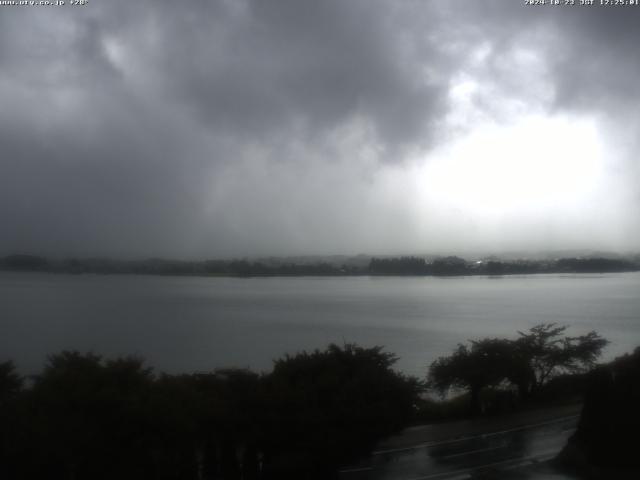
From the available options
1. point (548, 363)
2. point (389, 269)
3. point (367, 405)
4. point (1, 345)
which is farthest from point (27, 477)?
point (389, 269)

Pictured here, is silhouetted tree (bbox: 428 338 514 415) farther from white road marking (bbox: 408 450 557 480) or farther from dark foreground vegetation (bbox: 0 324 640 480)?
white road marking (bbox: 408 450 557 480)

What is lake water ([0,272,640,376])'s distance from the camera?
2352cm

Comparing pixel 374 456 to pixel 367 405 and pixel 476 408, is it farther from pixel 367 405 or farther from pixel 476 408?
pixel 476 408

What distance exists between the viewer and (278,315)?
3369 cm

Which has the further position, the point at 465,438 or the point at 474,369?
the point at 474,369

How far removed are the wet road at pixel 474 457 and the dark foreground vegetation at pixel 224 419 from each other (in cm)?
44

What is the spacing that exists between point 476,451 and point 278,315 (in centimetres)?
2325

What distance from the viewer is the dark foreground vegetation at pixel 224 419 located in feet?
26.8

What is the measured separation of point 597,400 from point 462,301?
2882 centimetres

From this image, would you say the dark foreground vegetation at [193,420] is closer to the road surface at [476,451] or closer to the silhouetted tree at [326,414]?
the silhouetted tree at [326,414]

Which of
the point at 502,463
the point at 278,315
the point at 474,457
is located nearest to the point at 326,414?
the point at 474,457

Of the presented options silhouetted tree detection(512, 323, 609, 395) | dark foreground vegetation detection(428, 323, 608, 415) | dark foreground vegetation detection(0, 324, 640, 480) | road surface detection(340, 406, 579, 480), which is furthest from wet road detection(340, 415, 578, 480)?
silhouetted tree detection(512, 323, 609, 395)

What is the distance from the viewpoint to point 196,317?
33.7 m

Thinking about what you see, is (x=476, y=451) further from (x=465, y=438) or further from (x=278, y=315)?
(x=278, y=315)
